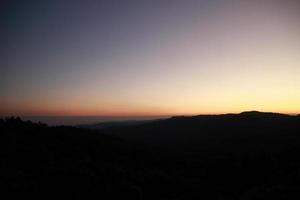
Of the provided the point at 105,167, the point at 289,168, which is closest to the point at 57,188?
the point at 105,167

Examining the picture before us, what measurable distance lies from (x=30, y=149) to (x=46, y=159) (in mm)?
3150

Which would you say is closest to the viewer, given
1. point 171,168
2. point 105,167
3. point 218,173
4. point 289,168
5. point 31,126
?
point 289,168

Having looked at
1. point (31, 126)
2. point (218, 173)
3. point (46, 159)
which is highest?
point (31, 126)

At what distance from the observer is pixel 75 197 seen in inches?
669

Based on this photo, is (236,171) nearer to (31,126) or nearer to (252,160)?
(252,160)

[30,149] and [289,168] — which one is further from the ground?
[30,149]

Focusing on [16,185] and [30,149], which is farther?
[30,149]

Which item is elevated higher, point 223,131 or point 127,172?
point 223,131

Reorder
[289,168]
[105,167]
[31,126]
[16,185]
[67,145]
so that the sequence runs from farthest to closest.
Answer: [31,126], [67,145], [105,167], [289,168], [16,185]

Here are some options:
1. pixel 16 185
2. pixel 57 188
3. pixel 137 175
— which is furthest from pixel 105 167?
pixel 16 185

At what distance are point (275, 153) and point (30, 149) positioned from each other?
24.2m

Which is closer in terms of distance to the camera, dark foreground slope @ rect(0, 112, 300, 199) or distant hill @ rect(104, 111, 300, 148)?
dark foreground slope @ rect(0, 112, 300, 199)

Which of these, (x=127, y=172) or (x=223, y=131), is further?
(x=223, y=131)

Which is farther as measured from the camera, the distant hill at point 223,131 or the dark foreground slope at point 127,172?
the distant hill at point 223,131
